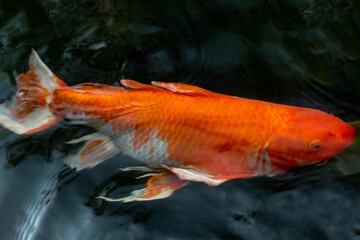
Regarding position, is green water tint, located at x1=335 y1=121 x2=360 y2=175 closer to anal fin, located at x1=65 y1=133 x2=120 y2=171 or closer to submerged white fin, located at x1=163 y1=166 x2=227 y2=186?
submerged white fin, located at x1=163 y1=166 x2=227 y2=186

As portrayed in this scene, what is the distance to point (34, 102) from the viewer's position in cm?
228

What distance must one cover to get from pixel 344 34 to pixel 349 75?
0.28 m

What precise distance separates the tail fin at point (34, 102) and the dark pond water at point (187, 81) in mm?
163

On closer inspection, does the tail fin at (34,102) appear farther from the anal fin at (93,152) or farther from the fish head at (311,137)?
the fish head at (311,137)

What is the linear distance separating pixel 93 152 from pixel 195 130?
703 millimetres

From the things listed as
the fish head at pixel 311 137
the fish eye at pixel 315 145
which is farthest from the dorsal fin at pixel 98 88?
the fish eye at pixel 315 145

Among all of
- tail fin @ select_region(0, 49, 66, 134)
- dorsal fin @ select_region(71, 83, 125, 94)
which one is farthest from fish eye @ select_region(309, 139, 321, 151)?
tail fin @ select_region(0, 49, 66, 134)

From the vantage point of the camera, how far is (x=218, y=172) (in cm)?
208

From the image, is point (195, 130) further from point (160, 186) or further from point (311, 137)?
point (311, 137)

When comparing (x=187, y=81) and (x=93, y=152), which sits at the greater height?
(x=187, y=81)

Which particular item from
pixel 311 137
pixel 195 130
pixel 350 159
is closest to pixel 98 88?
pixel 195 130

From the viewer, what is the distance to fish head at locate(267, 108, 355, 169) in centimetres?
197

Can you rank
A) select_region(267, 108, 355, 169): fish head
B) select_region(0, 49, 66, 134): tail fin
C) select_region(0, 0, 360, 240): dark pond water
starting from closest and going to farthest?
select_region(267, 108, 355, 169): fish head
select_region(0, 0, 360, 240): dark pond water
select_region(0, 49, 66, 134): tail fin

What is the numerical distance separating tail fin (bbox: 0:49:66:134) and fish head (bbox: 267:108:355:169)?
1300 millimetres
